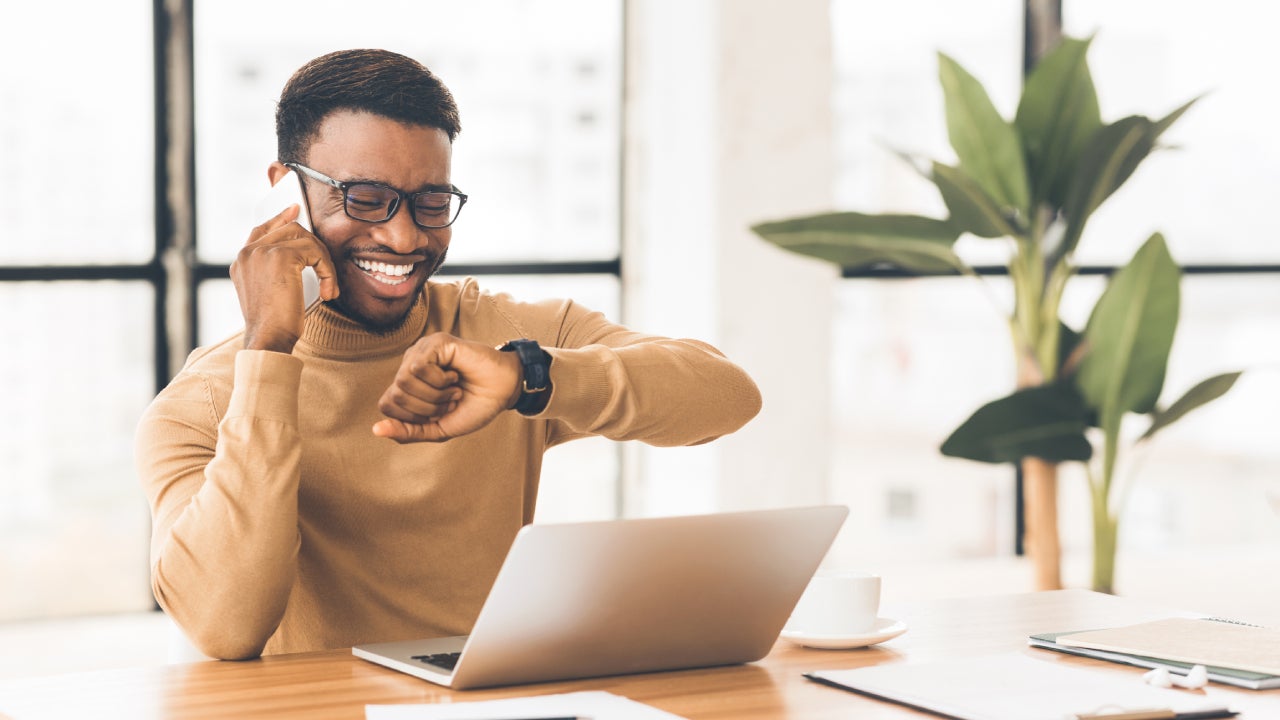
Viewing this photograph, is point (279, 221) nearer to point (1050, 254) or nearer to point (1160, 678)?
point (1160, 678)

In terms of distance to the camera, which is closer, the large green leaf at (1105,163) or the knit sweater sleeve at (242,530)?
the knit sweater sleeve at (242,530)

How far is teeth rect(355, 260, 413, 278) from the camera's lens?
178 centimetres

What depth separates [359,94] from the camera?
1.76 meters

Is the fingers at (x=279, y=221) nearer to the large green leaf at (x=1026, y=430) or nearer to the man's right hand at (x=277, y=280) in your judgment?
the man's right hand at (x=277, y=280)

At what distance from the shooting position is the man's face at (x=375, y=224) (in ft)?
5.74

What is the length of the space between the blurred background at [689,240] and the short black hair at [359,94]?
1437 millimetres

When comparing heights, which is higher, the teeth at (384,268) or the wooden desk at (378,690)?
the teeth at (384,268)

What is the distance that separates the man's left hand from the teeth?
32 cm

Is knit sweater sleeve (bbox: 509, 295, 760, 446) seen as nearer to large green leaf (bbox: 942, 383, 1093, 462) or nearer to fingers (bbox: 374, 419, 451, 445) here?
fingers (bbox: 374, 419, 451, 445)

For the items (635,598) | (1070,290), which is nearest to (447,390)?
(635,598)

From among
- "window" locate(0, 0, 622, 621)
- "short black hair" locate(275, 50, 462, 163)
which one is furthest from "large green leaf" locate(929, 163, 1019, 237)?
"short black hair" locate(275, 50, 462, 163)

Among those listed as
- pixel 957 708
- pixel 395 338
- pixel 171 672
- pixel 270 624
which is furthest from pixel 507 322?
pixel 957 708

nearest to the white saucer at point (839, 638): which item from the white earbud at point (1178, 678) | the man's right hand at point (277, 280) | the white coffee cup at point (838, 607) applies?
the white coffee cup at point (838, 607)

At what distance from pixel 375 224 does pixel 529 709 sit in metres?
0.79
